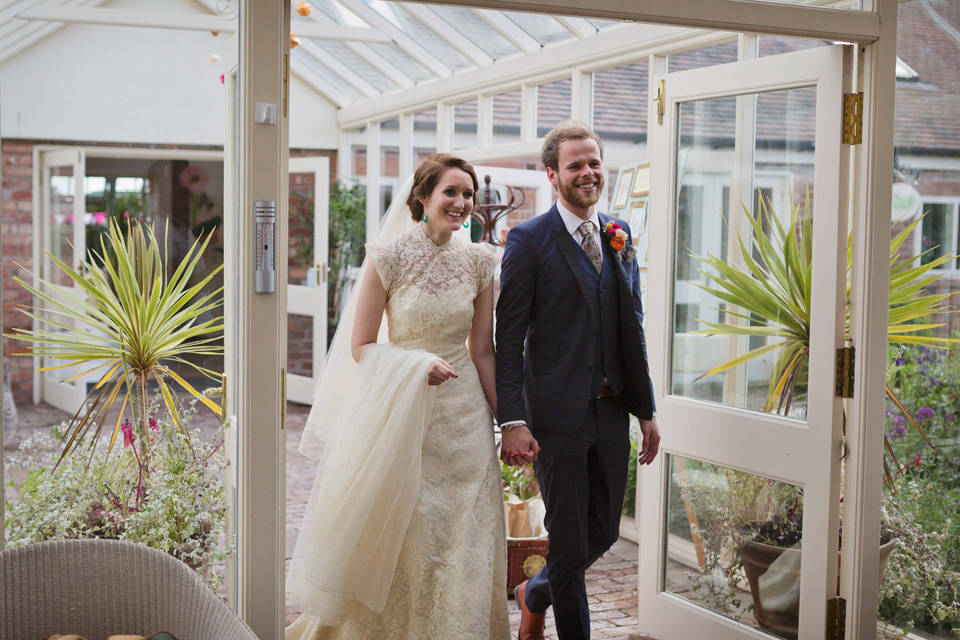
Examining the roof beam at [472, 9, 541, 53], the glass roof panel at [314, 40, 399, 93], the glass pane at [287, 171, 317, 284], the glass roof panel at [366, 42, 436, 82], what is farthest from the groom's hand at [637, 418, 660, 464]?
the glass pane at [287, 171, 317, 284]

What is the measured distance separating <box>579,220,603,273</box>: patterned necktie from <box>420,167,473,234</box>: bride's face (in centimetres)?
36

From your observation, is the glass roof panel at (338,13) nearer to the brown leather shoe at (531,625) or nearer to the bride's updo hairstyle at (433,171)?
the bride's updo hairstyle at (433,171)

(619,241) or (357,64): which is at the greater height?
(357,64)

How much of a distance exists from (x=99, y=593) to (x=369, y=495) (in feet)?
2.65

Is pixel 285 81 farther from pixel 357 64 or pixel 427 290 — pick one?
pixel 357 64

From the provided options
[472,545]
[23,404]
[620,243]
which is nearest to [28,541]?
[23,404]

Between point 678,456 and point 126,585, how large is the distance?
6.30 feet

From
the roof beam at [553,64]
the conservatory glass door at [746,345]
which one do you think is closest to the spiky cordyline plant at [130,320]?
the conservatory glass door at [746,345]

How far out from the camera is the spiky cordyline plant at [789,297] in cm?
314

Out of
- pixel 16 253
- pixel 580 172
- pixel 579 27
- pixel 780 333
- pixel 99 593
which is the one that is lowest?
pixel 99 593

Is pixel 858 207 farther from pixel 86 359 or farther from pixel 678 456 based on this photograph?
pixel 86 359

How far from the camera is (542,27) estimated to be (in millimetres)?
5629

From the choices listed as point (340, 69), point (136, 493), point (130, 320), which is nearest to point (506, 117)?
point (340, 69)

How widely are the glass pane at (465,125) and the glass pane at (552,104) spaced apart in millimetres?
970
